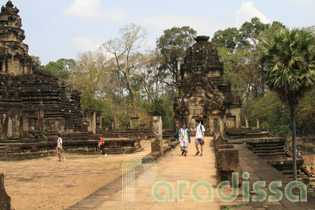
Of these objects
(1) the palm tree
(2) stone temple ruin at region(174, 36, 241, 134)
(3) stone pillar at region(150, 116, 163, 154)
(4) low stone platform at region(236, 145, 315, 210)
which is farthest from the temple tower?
(4) low stone platform at region(236, 145, 315, 210)

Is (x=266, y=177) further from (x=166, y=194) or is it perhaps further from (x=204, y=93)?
(x=204, y=93)

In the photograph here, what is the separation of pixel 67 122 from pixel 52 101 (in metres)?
1.97

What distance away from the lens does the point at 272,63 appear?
15.2 meters

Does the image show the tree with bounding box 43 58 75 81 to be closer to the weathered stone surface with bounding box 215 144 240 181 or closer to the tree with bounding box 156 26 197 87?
the tree with bounding box 156 26 197 87

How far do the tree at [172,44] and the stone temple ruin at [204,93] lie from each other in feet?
65.5

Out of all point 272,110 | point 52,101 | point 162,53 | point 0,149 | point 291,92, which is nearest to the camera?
point 291,92

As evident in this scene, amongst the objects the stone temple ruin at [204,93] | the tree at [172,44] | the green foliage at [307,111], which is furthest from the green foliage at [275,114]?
the tree at [172,44]

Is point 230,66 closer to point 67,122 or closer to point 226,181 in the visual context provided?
point 67,122

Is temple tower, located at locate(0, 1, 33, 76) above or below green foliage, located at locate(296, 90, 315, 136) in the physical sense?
above

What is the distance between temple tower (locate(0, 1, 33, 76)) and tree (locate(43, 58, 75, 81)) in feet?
111

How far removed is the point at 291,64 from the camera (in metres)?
14.5

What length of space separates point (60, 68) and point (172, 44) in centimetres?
2642

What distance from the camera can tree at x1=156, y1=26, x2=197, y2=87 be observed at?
171ft

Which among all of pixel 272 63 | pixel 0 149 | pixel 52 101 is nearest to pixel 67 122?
pixel 52 101
